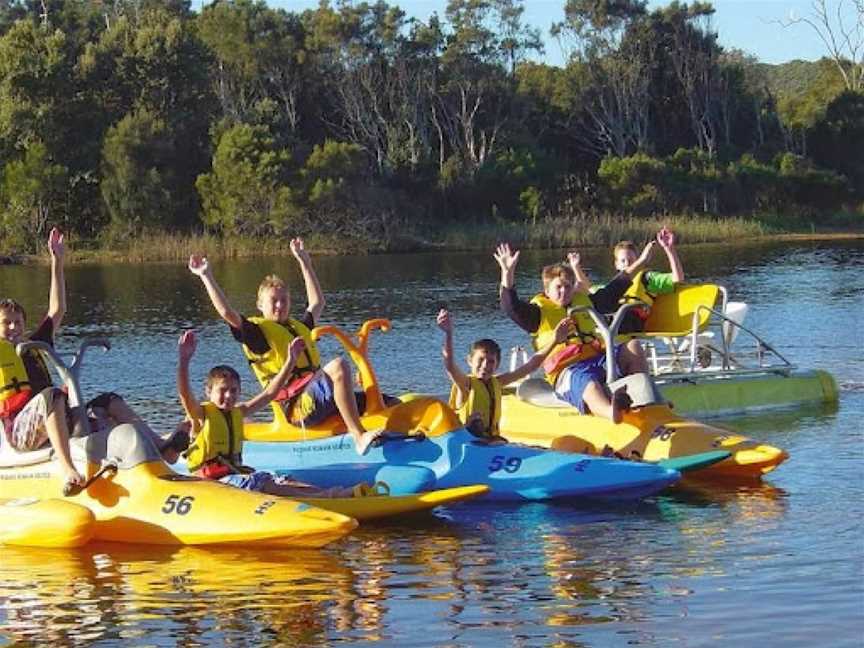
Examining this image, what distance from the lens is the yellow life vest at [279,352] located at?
12.3 m

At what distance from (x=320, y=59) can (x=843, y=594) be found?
171 feet

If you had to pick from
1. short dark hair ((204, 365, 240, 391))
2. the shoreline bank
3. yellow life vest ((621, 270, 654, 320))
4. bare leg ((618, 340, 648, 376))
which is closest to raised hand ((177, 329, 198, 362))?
short dark hair ((204, 365, 240, 391))

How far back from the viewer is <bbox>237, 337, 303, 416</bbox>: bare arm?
1106 centimetres

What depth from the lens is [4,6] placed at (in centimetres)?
7394

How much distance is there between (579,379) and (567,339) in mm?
403

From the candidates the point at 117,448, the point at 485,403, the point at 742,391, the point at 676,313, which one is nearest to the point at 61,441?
the point at 117,448

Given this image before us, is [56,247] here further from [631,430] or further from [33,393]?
[631,430]

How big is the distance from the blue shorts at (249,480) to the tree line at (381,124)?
39.3 meters

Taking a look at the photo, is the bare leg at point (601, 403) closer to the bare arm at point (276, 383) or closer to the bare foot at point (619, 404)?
the bare foot at point (619, 404)

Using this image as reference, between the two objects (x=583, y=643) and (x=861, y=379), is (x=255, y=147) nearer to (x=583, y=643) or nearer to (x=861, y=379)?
(x=861, y=379)

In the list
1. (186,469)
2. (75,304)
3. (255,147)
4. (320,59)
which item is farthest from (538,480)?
(320,59)

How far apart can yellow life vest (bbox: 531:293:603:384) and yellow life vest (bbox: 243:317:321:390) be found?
2.09 metres

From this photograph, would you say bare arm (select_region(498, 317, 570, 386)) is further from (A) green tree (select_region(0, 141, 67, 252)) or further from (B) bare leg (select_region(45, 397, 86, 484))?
(A) green tree (select_region(0, 141, 67, 252))

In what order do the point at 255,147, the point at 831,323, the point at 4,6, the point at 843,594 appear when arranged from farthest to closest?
the point at 4,6, the point at 255,147, the point at 831,323, the point at 843,594
